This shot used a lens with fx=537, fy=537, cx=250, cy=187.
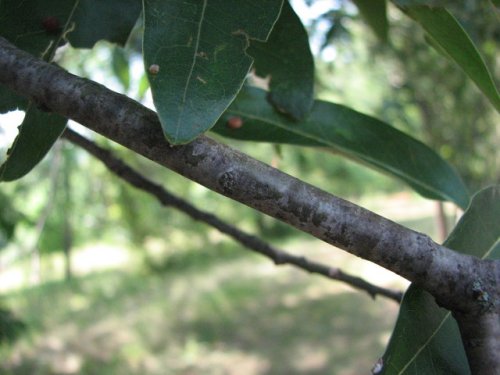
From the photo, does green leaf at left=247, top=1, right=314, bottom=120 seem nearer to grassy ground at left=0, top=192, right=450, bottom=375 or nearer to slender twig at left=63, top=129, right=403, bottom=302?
slender twig at left=63, top=129, right=403, bottom=302

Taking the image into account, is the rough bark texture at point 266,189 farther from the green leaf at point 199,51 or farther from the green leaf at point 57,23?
the green leaf at point 57,23

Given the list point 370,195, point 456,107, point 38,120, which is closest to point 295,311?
point 456,107

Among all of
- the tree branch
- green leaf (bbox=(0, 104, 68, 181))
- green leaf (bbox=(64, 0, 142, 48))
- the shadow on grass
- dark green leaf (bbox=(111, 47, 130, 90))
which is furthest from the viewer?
the shadow on grass

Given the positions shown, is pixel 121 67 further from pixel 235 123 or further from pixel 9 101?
pixel 9 101

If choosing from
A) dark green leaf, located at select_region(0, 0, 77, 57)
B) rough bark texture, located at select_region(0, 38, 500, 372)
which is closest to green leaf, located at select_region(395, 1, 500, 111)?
rough bark texture, located at select_region(0, 38, 500, 372)

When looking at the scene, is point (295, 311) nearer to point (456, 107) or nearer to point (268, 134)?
point (456, 107)

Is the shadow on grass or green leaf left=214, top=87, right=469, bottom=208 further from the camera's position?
the shadow on grass

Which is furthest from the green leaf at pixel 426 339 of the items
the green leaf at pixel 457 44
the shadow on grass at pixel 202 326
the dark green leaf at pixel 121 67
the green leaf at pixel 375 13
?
the shadow on grass at pixel 202 326
